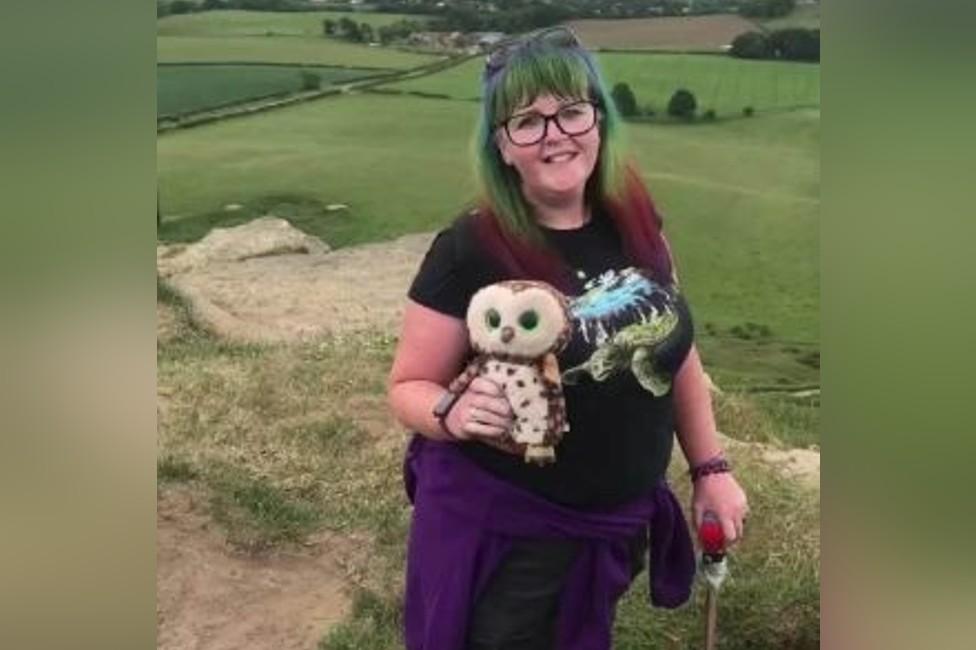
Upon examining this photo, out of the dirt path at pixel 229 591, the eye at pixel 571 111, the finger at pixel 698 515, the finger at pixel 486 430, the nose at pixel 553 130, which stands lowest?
the dirt path at pixel 229 591

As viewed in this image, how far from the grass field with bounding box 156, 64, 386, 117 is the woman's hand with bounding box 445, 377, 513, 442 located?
65 centimetres

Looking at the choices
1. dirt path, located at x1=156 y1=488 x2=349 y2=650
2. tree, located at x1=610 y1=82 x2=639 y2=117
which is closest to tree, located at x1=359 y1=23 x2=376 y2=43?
tree, located at x1=610 y1=82 x2=639 y2=117

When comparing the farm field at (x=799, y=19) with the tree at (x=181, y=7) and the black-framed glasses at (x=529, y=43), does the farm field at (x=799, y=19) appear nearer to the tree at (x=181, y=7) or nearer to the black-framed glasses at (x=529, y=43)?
the black-framed glasses at (x=529, y=43)

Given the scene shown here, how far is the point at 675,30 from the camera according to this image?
6.33 ft

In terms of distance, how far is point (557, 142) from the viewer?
61.4 inches

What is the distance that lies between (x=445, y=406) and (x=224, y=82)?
0.72 m

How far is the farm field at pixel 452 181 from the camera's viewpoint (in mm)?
1895

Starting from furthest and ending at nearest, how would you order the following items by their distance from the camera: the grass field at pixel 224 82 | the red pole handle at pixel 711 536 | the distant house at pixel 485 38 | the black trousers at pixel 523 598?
the grass field at pixel 224 82 → the distant house at pixel 485 38 → the red pole handle at pixel 711 536 → the black trousers at pixel 523 598

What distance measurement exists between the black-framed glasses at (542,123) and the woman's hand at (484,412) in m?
0.28

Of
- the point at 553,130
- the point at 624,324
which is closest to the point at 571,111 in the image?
the point at 553,130

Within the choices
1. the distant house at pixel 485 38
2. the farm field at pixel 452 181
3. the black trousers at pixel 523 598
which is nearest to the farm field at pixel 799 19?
the farm field at pixel 452 181

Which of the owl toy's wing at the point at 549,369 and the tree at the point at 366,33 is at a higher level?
the tree at the point at 366,33

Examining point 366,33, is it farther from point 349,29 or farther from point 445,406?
point 445,406
